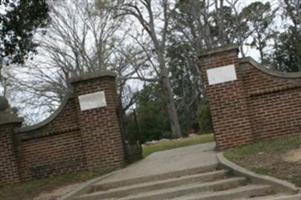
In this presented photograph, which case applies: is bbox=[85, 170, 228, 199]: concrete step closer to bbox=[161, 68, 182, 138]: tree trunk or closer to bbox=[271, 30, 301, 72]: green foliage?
bbox=[161, 68, 182, 138]: tree trunk

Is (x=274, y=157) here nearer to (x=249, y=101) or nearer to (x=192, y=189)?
(x=192, y=189)

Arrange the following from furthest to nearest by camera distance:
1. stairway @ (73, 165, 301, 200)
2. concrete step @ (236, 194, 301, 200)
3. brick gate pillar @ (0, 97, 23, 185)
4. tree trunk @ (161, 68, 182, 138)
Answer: tree trunk @ (161, 68, 182, 138), brick gate pillar @ (0, 97, 23, 185), stairway @ (73, 165, 301, 200), concrete step @ (236, 194, 301, 200)

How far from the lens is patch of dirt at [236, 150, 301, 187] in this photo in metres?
9.32

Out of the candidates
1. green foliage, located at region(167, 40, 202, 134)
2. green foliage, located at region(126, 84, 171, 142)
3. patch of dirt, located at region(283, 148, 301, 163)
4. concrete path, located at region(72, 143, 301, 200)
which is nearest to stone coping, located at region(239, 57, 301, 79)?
concrete path, located at region(72, 143, 301, 200)

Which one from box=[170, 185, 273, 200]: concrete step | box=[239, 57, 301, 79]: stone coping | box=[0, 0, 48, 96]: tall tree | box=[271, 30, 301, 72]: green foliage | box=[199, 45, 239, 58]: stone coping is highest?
box=[271, 30, 301, 72]: green foliage

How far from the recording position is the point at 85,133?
14.2m

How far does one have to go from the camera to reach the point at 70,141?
14477 millimetres

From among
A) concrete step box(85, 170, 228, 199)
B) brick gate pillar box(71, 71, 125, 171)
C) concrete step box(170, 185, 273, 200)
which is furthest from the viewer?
brick gate pillar box(71, 71, 125, 171)

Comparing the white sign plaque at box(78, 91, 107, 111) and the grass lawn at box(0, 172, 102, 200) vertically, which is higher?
the white sign plaque at box(78, 91, 107, 111)

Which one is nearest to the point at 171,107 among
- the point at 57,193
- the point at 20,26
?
the point at 20,26

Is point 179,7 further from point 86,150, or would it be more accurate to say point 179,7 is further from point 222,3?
point 86,150

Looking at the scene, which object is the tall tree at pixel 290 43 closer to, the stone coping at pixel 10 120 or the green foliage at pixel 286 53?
the green foliage at pixel 286 53

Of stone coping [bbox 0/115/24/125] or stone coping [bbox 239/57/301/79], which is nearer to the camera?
stone coping [bbox 239/57/301/79]

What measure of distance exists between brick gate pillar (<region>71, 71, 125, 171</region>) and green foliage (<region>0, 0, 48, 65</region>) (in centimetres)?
213
